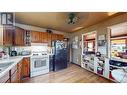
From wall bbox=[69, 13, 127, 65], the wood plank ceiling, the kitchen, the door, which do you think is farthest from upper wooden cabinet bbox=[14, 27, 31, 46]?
wall bbox=[69, 13, 127, 65]

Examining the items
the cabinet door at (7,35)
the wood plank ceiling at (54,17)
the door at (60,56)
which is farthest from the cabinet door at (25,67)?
the wood plank ceiling at (54,17)

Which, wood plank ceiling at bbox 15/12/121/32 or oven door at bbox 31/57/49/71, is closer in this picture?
wood plank ceiling at bbox 15/12/121/32

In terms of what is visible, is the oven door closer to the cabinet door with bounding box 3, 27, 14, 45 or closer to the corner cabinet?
the corner cabinet

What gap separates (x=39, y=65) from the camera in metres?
3.21

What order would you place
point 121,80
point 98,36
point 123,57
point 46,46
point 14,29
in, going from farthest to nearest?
1. point 46,46
2. point 98,36
3. point 14,29
4. point 123,57
5. point 121,80

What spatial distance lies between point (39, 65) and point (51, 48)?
0.96 metres

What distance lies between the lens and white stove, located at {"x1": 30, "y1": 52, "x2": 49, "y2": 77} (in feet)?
9.95

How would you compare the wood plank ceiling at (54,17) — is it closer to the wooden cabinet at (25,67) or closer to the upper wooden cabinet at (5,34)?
the upper wooden cabinet at (5,34)

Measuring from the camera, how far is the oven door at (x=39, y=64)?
10.0 feet
